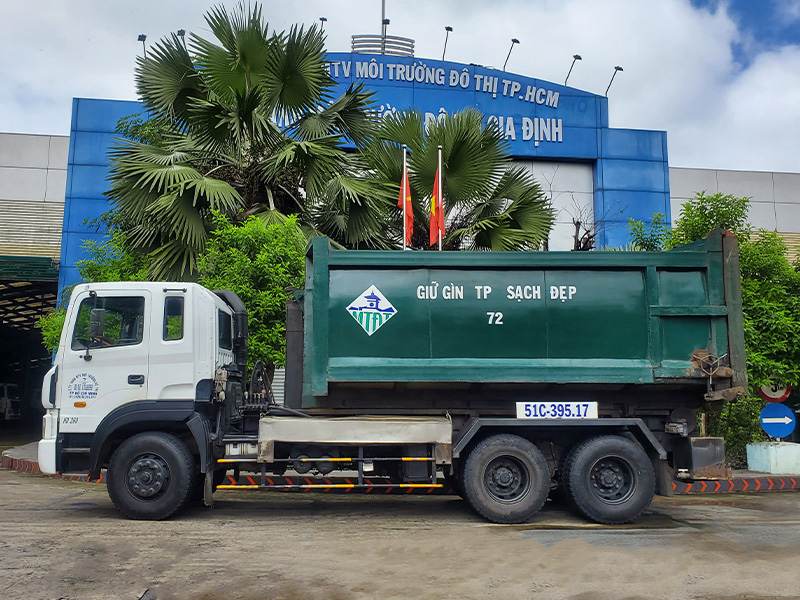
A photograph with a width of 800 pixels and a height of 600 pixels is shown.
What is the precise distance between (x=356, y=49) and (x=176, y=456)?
17.5 meters

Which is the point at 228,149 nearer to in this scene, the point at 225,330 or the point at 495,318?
the point at 225,330

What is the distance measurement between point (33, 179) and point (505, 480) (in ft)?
62.9

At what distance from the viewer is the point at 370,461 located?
290 inches

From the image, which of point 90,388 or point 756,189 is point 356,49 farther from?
point 90,388

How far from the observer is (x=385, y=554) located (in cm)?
598

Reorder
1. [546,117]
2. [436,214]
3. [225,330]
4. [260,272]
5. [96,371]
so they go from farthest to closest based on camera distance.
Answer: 1. [546,117]
2. [436,214]
3. [260,272]
4. [225,330]
5. [96,371]

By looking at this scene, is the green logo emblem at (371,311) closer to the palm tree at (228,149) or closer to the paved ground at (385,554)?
the paved ground at (385,554)

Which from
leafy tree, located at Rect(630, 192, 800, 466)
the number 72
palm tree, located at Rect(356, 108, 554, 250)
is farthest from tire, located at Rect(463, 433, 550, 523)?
palm tree, located at Rect(356, 108, 554, 250)

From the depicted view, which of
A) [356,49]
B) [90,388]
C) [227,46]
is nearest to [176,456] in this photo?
[90,388]

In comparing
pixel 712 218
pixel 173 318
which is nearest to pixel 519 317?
pixel 173 318

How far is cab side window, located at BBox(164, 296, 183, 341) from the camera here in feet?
24.5

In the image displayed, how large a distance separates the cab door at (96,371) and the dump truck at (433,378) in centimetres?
2

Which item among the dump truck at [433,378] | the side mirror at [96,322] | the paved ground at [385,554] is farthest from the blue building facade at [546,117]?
the side mirror at [96,322]

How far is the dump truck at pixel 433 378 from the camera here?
7.30 meters
